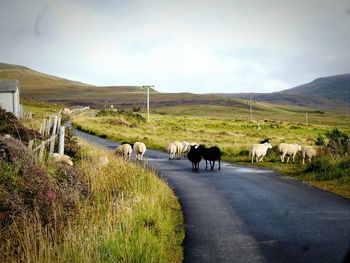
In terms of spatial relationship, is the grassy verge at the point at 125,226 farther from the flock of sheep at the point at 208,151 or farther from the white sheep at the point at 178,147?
the white sheep at the point at 178,147

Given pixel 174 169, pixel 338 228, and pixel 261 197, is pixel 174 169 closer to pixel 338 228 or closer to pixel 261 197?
pixel 261 197

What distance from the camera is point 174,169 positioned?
22.7 meters

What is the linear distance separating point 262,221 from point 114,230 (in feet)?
14.4

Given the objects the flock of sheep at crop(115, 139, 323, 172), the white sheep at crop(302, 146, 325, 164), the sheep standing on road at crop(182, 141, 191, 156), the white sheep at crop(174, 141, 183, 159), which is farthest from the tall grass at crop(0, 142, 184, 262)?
the sheep standing on road at crop(182, 141, 191, 156)

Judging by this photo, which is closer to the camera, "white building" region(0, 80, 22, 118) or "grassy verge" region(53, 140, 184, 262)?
"grassy verge" region(53, 140, 184, 262)

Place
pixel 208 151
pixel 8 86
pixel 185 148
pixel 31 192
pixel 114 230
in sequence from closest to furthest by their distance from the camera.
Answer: pixel 114 230, pixel 31 192, pixel 208 151, pixel 185 148, pixel 8 86

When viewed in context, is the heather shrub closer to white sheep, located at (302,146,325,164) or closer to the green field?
the green field

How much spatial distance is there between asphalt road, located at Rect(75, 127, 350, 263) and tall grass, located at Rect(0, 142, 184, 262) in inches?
22.3

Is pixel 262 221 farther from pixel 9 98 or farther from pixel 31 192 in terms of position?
pixel 9 98

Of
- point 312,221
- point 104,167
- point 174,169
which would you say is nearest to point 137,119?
point 174,169

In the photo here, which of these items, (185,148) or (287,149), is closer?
(287,149)

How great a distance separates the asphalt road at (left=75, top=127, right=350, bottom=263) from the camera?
8.35 meters

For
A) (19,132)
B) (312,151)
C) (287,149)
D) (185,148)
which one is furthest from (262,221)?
(185,148)

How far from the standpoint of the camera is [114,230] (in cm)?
797
